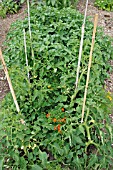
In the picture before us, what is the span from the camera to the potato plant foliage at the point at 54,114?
7.13ft

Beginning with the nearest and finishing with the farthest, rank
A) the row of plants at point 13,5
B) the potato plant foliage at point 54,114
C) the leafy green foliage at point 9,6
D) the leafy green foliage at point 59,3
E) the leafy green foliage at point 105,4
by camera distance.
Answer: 1. the potato plant foliage at point 54,114
2. the leafy green foliage at point 59,3
3. the row of plants at point 13,5
4. the leafy green foliage at point 9,6
5. the leafy green foliage at point 105,4

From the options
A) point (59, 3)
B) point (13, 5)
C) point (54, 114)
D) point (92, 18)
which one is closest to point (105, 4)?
point (92, 18)

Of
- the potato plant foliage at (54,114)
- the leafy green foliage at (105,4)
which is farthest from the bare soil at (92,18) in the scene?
the potato plant foliage at (54,114)

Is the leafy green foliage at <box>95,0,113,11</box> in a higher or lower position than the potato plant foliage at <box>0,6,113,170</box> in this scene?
higher

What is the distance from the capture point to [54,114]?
2.33 meters

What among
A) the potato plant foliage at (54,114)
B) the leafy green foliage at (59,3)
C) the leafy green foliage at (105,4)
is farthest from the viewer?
the leafy green foliage at (105,4)

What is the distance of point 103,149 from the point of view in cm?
217

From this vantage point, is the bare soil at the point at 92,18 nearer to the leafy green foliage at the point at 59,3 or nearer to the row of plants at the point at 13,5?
the row of plants at the point at 13,5

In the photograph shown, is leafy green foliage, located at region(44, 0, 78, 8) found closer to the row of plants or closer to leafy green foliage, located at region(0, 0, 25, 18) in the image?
the row of plants

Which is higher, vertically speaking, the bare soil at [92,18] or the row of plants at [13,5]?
the row of plants at [13,5]

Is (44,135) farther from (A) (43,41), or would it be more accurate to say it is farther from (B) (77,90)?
(A) (43,41)

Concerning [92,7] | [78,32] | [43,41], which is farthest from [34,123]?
[92,7]

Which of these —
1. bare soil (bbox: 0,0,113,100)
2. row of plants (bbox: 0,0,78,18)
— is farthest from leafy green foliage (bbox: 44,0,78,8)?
bare soil (bbox: 0,0,113,100)

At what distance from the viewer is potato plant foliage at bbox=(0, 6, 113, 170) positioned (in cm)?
217
